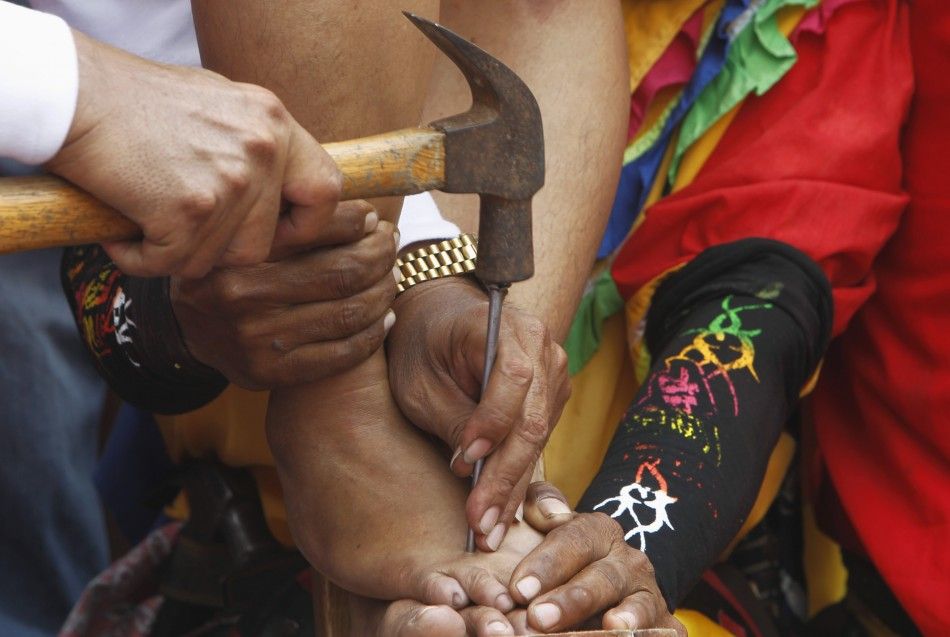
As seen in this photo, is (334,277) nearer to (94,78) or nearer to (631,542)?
(94,78)

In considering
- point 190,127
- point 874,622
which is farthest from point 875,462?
point 190,127

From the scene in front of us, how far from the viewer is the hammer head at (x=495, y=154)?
3.23 ft

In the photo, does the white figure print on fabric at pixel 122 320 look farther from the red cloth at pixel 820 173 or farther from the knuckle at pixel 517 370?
the red cloth at pixel 820 173

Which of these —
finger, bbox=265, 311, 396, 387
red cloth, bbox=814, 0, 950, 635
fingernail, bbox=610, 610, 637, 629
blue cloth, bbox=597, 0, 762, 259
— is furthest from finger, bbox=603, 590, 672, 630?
blue cloth, bbox=597, 0, 762, 259

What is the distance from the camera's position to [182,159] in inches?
33.3

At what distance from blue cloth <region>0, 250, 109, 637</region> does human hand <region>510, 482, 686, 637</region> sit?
2.35ft

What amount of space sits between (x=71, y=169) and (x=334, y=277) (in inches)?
10.5

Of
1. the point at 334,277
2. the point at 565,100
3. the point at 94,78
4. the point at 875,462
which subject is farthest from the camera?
the point at 875,462

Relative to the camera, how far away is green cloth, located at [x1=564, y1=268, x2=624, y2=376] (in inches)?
61.8

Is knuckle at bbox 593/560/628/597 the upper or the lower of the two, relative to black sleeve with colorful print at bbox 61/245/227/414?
upper

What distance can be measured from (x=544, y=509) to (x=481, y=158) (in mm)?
289

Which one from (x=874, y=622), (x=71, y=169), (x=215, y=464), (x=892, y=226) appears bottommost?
(x=874, y=622)

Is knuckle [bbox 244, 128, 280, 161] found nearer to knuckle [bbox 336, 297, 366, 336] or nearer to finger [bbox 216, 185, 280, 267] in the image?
finger [bbox 216, 185, 280, 267]

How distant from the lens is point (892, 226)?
1.51 meters
